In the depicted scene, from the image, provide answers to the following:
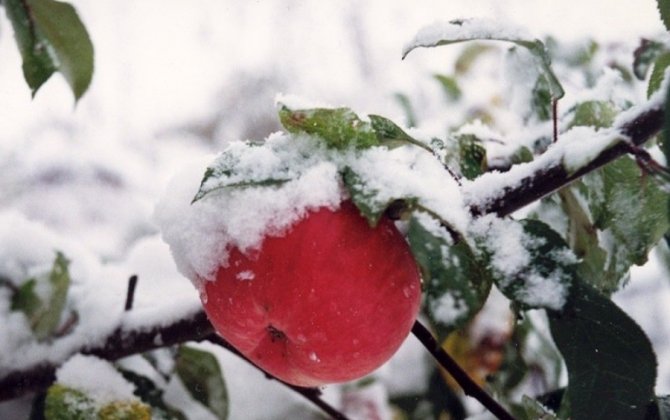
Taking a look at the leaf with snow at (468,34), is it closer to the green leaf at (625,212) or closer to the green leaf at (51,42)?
the green leaf at (625,212)

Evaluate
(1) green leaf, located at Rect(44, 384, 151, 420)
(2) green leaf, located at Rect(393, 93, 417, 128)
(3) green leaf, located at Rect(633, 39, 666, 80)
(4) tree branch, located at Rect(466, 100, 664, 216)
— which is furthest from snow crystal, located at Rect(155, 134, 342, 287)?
(2) green leaf, located at Rect(393, 93, 417, 128)

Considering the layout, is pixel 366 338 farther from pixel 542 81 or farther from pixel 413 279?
pixel 542 81

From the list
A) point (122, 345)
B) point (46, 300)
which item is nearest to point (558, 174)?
point (122, 345)

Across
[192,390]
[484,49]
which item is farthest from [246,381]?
[484,49]

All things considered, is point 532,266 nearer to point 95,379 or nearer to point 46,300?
point 95,379

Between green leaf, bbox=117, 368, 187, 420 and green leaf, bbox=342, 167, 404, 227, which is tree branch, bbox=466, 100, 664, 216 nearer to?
green leaf, bbox=342, 167, 404, 227

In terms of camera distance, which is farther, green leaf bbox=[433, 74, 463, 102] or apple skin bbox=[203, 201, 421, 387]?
green leaf bbox=[433, 74, 463, 102]

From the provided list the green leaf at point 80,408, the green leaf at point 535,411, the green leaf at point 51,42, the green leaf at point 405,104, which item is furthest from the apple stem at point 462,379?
the green leaf at point 405,104
